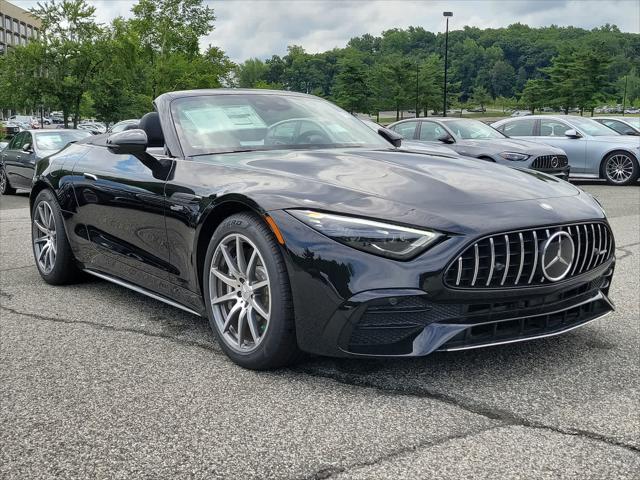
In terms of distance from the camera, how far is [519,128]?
1577cm

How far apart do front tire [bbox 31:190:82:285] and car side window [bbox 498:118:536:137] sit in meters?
12.0

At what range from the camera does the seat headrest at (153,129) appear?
170 inches

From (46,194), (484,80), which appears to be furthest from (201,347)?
(484,80)

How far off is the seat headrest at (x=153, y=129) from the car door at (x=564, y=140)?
12.4 m

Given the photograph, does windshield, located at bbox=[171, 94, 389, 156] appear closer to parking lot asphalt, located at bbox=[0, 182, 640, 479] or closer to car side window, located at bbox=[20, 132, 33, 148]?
parking lot asphalt, located at bbox=[0, 182, 640, 479]

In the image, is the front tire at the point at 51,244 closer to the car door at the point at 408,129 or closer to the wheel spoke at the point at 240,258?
the wheel spoke at the point at 240,258

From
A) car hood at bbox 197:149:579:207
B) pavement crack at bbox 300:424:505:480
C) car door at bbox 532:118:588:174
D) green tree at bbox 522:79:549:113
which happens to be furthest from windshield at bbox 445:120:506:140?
green tree at bbox 522:79:549:113

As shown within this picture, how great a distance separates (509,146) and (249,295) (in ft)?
33.0

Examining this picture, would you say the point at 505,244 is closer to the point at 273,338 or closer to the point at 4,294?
the point at 273,338

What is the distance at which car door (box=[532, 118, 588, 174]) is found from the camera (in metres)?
15.3

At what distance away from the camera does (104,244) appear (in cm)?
463

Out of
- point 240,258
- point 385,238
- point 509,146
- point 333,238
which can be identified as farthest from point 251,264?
point 509,146

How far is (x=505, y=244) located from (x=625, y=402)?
31.4 inches

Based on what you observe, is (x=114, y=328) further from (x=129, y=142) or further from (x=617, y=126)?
(x=617, y=126)
